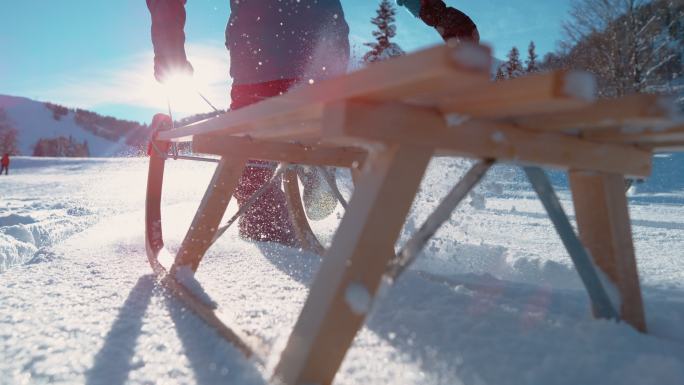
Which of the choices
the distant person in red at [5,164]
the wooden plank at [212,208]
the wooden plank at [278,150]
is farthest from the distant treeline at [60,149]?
the wooden plank at [278,150]

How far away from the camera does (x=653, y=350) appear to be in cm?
119

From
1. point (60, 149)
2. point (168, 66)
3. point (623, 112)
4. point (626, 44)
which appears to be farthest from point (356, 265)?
point (60, 149)

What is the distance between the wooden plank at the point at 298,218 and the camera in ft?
9.32

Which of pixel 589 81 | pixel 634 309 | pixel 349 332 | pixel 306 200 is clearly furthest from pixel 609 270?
pixel 306 200

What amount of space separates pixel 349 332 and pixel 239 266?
5.31ft

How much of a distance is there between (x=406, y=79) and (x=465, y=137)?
292mm

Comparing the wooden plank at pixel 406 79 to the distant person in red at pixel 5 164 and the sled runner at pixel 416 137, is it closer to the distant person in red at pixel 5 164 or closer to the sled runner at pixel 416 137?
the sled runner at pixel 416 137

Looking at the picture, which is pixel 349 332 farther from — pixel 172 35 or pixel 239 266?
pixel 172 35

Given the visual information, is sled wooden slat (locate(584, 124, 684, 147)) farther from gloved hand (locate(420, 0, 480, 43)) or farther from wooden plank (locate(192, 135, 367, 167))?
wooden plank (locate(192, 135, 367, 167))

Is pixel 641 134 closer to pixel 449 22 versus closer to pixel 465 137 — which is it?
pixel 465 137

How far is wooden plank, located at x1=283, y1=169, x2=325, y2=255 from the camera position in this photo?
2.84 meters

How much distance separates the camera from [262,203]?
345cm

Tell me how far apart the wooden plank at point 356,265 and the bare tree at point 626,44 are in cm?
1575

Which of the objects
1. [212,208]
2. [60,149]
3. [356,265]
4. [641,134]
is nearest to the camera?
[356,265]
